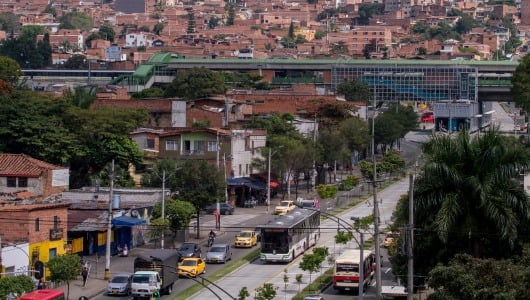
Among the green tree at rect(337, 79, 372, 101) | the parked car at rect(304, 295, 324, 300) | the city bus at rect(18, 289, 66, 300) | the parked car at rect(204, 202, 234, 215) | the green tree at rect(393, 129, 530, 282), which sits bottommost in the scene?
the green tree at rect(337, 79, 372, 101)

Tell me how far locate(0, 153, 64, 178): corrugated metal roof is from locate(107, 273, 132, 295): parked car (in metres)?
17.0

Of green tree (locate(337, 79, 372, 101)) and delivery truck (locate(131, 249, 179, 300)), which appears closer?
delivery truck (locate(131, 249, 179, 300))

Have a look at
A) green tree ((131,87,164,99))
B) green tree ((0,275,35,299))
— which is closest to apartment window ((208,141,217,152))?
green tree ((0,275,35,299))

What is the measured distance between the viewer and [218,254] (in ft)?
163

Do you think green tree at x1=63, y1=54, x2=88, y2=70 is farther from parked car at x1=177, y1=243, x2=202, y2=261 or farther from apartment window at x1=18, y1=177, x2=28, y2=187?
parked car at x1=177, y1=243, x2=202, y2=261

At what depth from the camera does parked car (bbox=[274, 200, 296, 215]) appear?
212 ft

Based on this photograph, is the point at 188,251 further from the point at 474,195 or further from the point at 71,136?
the point at 71,136

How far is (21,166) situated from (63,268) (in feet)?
59.6

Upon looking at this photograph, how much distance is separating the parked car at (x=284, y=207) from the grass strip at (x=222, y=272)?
10613mm

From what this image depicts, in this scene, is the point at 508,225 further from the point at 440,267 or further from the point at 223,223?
the point at 223,223

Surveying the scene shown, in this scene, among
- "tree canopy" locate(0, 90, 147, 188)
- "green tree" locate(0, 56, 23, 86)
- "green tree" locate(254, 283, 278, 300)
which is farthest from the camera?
"green tree" locate(0, 56, 23, 86)

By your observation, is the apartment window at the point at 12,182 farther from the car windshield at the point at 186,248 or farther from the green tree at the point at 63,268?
the green tree at the point at 63,268

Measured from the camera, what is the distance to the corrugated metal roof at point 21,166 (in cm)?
5872

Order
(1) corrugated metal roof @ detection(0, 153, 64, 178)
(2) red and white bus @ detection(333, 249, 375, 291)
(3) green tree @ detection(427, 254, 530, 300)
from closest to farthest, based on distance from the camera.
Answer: (3) green tree @ detection(427, 254, 530, 300) → (2) red and white bus @ detection(333, 249, 375, 291) → (1) corrugated metal roof @ detection(0, 153, 64, 178)
